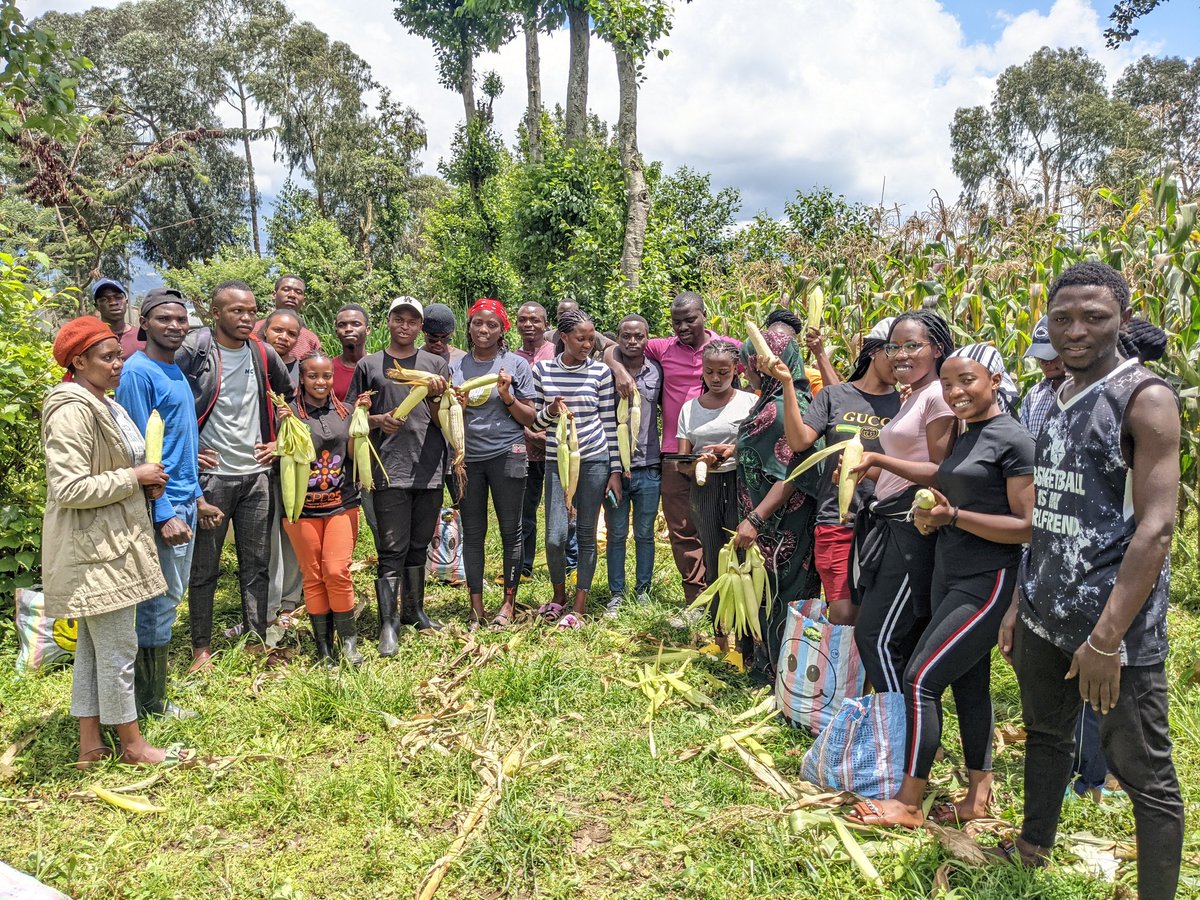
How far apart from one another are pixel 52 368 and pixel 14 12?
206 centimetres

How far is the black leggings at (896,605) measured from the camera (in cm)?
305

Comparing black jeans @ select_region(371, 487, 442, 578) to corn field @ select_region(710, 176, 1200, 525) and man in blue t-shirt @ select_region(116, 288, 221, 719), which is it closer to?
man in blue t-shirt @ select_region(116, 288, 221, 719)

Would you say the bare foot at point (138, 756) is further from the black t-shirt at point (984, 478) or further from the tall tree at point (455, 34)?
the tall tree at point (455, 34)

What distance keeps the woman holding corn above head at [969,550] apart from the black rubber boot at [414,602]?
3082 mm

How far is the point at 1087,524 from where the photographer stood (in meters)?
2.21

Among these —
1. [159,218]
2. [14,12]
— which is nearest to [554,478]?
[14,12]

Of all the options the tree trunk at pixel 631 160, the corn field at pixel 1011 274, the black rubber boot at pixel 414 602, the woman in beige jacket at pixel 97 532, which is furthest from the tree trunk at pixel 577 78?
the woman in beige jacket at pixel 97 532

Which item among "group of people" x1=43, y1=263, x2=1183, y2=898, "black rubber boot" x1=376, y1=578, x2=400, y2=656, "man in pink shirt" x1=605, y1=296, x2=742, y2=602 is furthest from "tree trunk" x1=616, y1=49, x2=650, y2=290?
"black rubber boot" x1=376, y1=578, x2=400, y2=656

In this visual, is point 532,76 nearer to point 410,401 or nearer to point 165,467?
point 410,401

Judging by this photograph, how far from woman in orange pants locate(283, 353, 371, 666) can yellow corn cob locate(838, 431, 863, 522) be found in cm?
280

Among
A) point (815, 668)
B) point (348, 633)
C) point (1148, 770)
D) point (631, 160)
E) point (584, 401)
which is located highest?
point (631, 160)

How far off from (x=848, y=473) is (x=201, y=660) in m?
3.79

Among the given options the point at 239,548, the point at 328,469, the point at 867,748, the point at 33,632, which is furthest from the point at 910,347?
the point at 33,632

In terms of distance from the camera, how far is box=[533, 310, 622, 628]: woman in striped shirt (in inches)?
197
